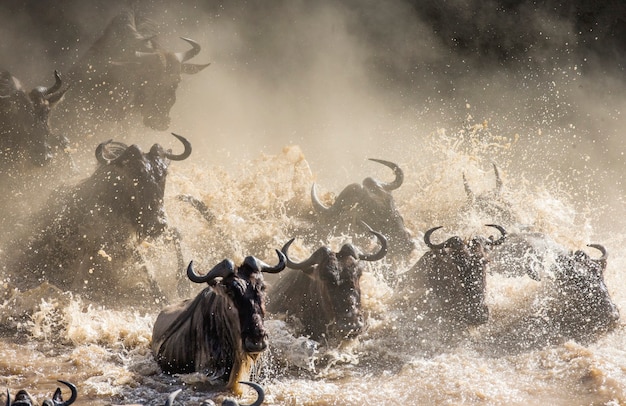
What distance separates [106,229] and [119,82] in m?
4.00

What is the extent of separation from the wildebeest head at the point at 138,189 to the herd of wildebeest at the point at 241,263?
0.02 m

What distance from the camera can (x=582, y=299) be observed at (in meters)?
8.97

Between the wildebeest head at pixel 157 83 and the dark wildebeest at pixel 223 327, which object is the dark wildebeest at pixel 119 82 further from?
the dark wildebeest at pixel 223 327

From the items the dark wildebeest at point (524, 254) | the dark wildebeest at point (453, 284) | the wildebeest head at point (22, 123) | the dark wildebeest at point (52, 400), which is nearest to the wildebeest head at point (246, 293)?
the dark wildebeest at point (52, 400)

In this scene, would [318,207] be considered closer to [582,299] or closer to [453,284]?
[453,284]

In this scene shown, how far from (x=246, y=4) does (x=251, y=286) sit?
42.7 feet

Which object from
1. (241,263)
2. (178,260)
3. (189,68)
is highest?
(189,68)

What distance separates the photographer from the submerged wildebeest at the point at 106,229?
375 inches

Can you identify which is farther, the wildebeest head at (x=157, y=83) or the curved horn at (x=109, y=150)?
the wildebeest head at (x=157, y=83)

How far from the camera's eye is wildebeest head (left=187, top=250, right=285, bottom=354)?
20.0 ft

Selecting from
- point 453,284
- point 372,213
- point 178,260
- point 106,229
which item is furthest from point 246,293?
point 372,213

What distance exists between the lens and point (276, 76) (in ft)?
60.8

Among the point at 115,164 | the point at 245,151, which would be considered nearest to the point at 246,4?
the point at 245,151

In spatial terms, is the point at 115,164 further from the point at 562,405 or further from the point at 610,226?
the point at 610,226
